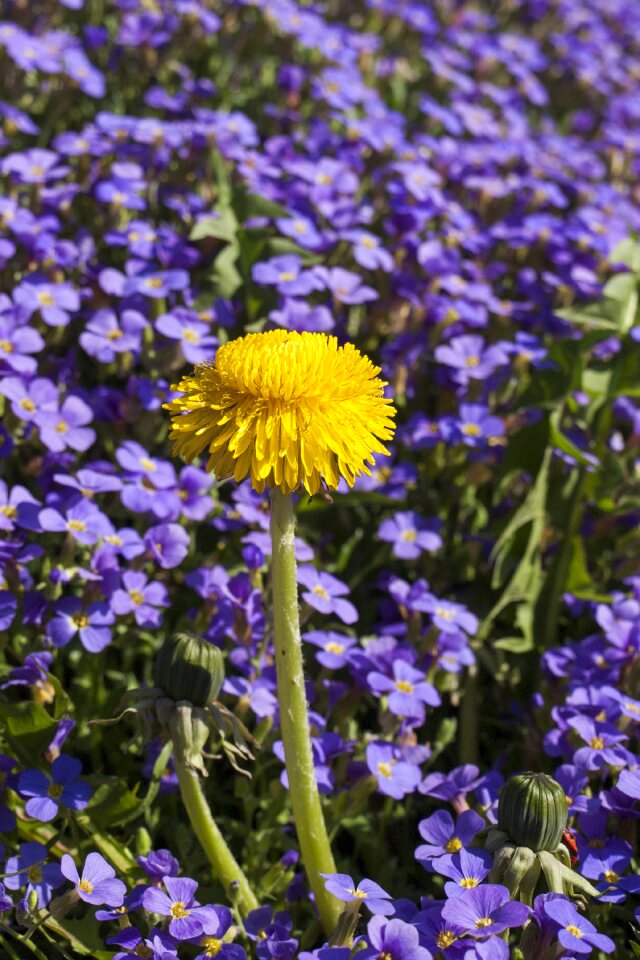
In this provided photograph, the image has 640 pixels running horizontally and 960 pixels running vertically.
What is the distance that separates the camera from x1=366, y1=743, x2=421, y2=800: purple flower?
6.62 ft

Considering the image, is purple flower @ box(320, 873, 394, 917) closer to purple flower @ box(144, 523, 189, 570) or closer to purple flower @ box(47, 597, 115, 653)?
purple flower @ box(47, 597, 115, 653)

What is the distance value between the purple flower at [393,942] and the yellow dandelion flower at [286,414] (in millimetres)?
651

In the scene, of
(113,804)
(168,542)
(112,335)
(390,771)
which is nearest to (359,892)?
(390,771)

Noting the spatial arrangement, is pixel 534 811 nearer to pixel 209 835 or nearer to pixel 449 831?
pixel 449 831

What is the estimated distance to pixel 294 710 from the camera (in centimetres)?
170

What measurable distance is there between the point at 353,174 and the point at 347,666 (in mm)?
1815

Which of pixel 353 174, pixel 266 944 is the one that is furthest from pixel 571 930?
pixel 353 174

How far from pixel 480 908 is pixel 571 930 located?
0.45 ft

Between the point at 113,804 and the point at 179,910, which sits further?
the point at 113,804

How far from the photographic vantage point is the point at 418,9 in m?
5.26

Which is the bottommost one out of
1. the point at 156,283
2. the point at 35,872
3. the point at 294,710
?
the point at 35,872

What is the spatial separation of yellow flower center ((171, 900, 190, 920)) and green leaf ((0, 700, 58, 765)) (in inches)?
16.2

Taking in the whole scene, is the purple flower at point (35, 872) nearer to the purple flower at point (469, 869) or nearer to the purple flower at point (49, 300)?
the purple flower at point (469, 869)

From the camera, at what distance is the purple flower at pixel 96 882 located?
166cm
